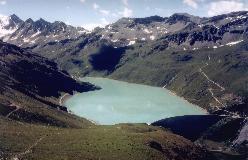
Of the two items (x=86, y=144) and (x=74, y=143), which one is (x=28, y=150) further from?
(x=86, y=144)

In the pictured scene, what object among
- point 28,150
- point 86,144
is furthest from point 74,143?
point 28,150

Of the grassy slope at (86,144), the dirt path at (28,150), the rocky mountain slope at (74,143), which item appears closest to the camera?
the dirt path at (28,150)

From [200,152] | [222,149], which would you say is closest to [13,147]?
[200,152]

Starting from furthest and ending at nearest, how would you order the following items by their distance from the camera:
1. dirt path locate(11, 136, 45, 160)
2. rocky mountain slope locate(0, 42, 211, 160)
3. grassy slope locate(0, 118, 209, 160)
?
1. rocky mountain slope locate(0, 42, 211, 160)
2. grassy slope locate(0, 118, 209, 160)
3. dirt path locate(11, 136, 45, 160)

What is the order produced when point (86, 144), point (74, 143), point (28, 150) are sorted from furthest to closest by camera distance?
point (86, 144) < point (74, 143) < point (28, 150)

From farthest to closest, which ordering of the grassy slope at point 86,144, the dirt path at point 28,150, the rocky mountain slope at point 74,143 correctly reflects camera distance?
the rocky mountain slope at point 74,143 → the grassy slope at point 86,144 → the dirt path at point 28,150

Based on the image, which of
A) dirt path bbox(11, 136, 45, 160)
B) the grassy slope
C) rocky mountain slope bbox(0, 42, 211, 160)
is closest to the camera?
dirt path bbox(11, 136, 45, 160)

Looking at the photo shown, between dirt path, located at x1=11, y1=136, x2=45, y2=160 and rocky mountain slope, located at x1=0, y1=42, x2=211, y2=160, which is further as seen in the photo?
rocky mountain slope, located at x1=0, y1=42, x2=211, y2=160

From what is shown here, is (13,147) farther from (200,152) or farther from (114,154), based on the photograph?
(200,152)
